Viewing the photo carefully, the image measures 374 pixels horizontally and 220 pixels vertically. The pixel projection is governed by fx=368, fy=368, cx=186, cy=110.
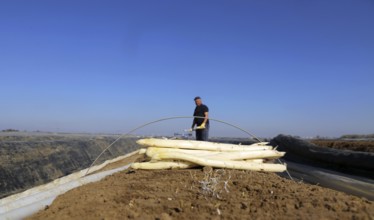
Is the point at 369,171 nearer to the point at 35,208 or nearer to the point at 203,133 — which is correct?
the point at 203,133

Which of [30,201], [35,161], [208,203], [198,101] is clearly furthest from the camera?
[198,101]

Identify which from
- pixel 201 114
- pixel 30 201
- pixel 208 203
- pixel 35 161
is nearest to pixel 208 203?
pixel 208 203

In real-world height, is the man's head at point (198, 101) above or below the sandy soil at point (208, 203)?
above

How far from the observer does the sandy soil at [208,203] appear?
302 centimetres

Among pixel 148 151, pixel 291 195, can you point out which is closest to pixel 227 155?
pixel 148 151

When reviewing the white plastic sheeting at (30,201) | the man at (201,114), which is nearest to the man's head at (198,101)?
the man at (201,114)

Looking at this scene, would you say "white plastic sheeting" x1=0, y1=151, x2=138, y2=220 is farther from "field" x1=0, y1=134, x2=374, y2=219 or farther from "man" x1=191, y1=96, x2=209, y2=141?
"man" x1=191, y1=96, x2=209, y2=141

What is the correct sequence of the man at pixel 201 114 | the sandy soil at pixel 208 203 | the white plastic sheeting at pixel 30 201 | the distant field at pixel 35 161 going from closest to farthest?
the sandy soil at pixel 208 203 < the white plastic sheeting at pixel 30 201 < the distant field at pixel 35 161 < the man at pixel 201 114

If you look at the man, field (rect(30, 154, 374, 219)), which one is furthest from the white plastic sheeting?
the man

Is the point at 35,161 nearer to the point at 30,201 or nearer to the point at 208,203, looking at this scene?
the point at 30,201

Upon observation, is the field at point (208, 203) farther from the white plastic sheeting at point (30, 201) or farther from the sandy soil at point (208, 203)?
the white plastic sheeting at point (30, 201)

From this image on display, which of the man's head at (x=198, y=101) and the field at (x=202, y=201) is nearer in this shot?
the field at (x=202, y=201)

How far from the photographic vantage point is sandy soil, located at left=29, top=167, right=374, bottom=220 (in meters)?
3.02

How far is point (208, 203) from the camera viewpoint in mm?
3354
